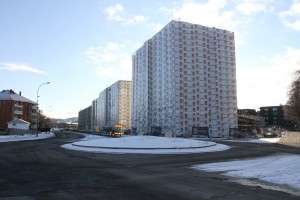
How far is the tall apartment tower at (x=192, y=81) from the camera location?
9408 centimetres

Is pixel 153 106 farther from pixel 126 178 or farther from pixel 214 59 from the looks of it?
pixel 126 178

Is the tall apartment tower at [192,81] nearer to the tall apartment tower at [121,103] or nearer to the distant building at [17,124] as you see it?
the distant building at [17,124]

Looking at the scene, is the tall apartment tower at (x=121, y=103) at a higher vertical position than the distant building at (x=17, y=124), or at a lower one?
higher

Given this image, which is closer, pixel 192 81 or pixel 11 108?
pixel 192 81

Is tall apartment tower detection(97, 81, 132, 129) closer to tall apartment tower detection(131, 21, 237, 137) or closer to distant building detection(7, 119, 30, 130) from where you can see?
tall apartment tower detection(131, 21, 237, 137)

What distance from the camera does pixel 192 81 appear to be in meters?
97.2

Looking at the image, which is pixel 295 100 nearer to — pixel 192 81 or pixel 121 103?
pixel 192 81

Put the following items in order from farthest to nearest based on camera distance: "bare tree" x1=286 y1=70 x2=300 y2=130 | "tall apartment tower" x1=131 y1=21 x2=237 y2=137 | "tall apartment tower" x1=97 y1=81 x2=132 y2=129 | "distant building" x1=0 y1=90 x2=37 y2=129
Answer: "tall apartment tower" x1=97 y1=81 x2=132 y2=129 < "distant building" x1=0 y1=90 x2=37 y2=129 < "tall apartment tower" x1=131 y1=21 x2=237 y2=137 < "bare tree" x1=286 y1=70 x2=300 y2=130

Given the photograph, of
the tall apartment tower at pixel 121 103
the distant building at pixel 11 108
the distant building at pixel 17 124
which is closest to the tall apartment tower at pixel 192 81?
the distant building at pixel 17 124

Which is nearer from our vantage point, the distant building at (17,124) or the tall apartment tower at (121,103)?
the distant building at (17,124)

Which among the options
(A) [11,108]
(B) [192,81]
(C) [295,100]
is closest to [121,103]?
(A) [11,108]

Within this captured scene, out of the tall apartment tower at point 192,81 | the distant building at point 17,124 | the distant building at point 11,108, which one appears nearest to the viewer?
the distant building at point 17,124

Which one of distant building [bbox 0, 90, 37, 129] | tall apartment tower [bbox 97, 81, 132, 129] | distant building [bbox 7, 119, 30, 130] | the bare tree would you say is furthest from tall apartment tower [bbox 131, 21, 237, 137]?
distant building [bbox 0, 90, 37, 129]

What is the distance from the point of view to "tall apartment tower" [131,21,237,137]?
94081 mm
